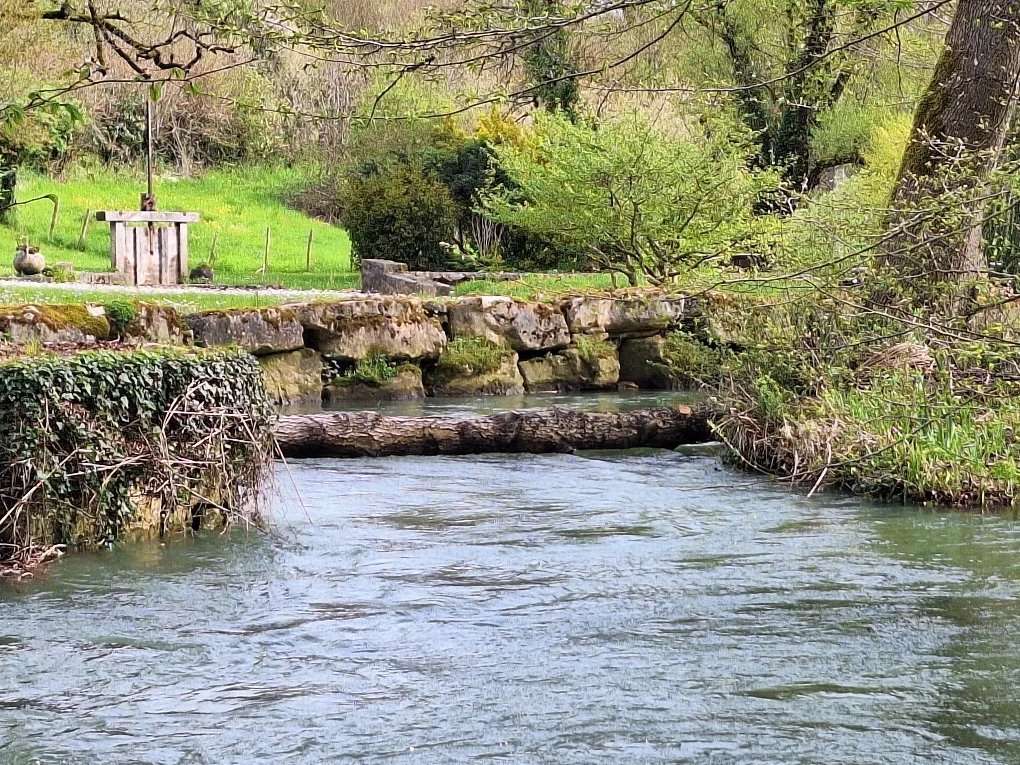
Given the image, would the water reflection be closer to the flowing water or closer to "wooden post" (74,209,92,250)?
the flowing water

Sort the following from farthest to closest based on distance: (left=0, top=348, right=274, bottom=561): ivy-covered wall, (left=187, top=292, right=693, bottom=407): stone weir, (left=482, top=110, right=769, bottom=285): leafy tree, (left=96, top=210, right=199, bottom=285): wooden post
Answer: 1. (left=96, top=210, right=199, bottom=285): wooden post
2. (left=482, top=110, right=769, bottom=285): leafy tree
3. (left=187, top=292, right=693, bottom=407): stone weir
4. (left=0, top=348, right=274, bottom=561): ivy-covered wall

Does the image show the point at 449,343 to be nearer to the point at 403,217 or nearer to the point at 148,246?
the point at 403,217

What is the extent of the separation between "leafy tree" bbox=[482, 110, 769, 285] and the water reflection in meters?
10.00

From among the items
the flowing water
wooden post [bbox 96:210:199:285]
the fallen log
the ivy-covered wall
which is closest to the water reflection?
the flowing water

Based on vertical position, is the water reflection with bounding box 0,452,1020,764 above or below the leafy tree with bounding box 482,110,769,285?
below

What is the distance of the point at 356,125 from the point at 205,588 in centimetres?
289

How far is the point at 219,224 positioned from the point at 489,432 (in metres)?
22.9

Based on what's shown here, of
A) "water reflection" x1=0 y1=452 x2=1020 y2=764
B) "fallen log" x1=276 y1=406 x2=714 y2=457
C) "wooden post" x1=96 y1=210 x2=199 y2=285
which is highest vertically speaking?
"wooden post" x1=96 y1=210 x2=199 y2=285

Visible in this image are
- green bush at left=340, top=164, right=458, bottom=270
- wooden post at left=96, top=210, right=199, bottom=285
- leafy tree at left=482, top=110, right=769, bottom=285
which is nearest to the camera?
leafy tree at left=482, top=110, right=769, bottom=285

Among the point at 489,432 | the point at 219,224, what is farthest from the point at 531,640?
the point at 219,224

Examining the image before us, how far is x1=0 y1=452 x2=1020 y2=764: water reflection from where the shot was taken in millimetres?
5207

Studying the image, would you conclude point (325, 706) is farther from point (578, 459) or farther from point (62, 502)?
point (578, 459)

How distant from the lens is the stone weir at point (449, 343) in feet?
53.4

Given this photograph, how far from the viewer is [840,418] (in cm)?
1139
